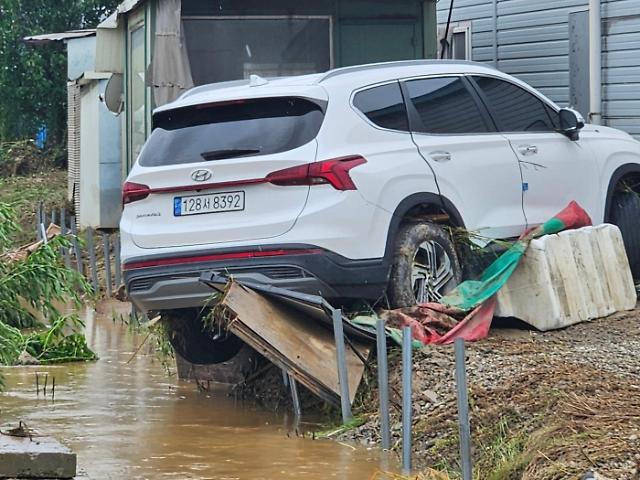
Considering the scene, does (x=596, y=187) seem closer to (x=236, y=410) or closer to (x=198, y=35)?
(x=236, y=410)

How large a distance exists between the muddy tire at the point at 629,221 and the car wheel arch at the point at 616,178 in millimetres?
111

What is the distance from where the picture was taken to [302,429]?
27.5 ft

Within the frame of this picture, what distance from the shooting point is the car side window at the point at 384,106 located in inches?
355

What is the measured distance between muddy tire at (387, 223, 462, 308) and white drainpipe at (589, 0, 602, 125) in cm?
530

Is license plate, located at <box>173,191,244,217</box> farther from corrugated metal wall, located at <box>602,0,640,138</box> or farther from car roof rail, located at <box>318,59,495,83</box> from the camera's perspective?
corrugated metal wall, located at <box>602,0,640,138</box>

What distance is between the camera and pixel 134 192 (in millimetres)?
9070

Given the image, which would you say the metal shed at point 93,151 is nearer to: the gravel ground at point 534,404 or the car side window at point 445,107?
the car side window at point 445,107

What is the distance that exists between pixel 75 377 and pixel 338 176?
11.2 ft

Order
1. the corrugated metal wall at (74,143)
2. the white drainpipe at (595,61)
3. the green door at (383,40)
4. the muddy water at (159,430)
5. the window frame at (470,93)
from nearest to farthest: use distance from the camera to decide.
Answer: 1. the muddy water at (159,430)
2. the window frame at (470,93)
3. the white drainpipe at (595,61)
4. the green door at (383,40)
5. the corrugated metal wall at (74,143)

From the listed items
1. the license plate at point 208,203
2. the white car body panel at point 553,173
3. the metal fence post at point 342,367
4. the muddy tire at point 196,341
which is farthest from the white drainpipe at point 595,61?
the metal fence post at point 342,367

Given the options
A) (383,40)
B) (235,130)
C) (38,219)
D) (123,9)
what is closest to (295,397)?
(235,130)

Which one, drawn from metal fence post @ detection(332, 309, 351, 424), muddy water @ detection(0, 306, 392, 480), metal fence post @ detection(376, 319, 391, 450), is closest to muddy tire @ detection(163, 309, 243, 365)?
muddy water @ detection(0, 306, 392, 480)

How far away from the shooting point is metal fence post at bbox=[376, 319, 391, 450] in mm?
7375

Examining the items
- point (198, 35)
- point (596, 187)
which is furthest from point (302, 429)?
point (198, 35)
